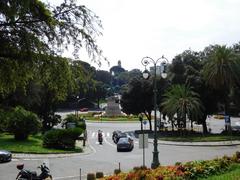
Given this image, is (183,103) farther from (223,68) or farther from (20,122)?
(20,122)

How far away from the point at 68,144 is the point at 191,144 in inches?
560

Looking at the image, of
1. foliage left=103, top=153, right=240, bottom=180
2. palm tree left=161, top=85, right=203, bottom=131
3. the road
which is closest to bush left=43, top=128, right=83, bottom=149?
the road

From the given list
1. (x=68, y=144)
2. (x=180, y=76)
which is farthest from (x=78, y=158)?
(x=180, y=76)

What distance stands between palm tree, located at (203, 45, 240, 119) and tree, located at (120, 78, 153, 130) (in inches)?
644

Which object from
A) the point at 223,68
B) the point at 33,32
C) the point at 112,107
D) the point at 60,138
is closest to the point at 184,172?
the point at 33,32

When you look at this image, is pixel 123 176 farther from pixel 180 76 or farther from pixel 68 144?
pixel 180 76

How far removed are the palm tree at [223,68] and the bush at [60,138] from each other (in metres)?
20.8

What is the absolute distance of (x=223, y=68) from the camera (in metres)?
58.9

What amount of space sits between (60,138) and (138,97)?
3103 cm

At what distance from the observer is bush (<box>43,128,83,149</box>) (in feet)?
151

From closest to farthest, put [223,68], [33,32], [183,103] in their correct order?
1. [33,32]
2. [223,68]
3. [183,103]

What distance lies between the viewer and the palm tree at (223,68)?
5878 cm

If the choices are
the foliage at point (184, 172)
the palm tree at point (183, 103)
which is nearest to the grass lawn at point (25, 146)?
the palm tree at point (183, 103)

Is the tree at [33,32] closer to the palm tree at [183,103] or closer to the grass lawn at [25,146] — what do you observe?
the grass lawn at [25,146]
